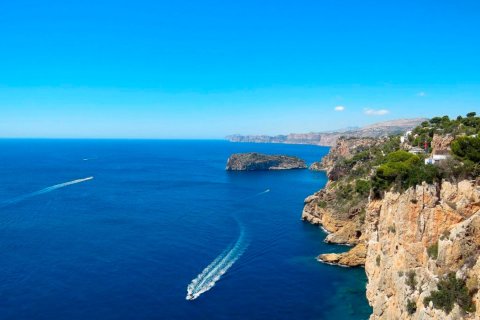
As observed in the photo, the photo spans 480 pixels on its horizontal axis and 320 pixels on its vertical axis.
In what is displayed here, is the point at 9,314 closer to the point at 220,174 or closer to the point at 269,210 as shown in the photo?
the point at 269,210

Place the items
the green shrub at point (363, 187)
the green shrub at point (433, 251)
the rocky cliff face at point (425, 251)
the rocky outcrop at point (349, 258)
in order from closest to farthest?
the rocky cliff face at point (425, 251)
the green shrub at point (433, 251)
the rocky outcrop at point (349, 258)
the green shrub at point (363, 187)

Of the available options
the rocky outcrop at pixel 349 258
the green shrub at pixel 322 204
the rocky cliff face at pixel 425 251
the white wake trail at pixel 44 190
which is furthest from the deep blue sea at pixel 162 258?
the rocky cliff face at pixel 425 251

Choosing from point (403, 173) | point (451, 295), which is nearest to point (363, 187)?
point (403, 173)

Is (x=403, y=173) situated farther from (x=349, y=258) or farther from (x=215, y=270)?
(x=215, y=270)

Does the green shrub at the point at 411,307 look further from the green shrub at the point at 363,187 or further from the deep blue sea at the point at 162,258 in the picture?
the green shrub at the point at 363,187

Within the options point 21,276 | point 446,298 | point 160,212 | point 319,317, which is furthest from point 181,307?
point 160,212

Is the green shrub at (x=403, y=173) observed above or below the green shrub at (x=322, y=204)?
above

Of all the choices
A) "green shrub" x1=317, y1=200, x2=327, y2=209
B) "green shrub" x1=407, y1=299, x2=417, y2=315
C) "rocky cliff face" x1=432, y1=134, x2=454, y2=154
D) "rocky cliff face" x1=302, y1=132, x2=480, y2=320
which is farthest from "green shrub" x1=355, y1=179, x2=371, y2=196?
"green shrub" x1=407, y1=299, x2=417, y2=315
